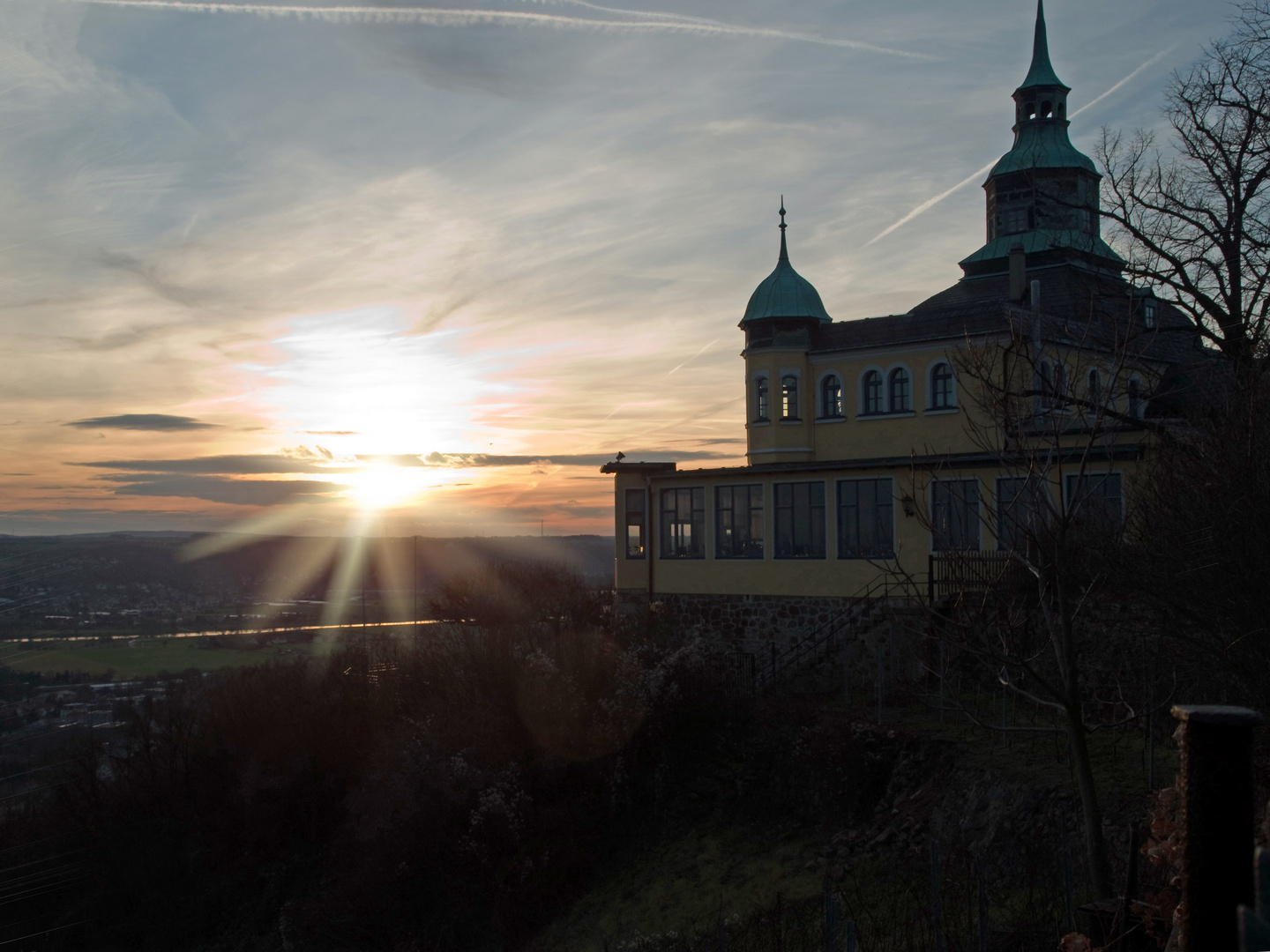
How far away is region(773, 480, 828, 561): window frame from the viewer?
25.3 m

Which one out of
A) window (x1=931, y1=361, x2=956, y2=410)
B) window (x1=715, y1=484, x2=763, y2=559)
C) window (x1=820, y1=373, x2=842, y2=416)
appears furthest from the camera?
window (x1=820, y1=373, x2=842, y2=416)

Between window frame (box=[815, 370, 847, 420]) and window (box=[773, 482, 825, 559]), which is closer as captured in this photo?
window (box=[773, 482, 825, 559])

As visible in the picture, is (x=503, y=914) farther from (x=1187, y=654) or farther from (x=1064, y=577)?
(x=1064, y=577)

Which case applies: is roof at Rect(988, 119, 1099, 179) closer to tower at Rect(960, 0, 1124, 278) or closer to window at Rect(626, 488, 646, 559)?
tower at Rect(960, 0, 1124, 278)

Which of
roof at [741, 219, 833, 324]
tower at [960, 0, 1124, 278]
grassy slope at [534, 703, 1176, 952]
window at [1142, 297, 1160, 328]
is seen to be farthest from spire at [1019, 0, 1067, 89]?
grassy slope at [534, 703, 1176, 952]

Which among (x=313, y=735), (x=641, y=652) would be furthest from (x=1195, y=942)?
(x=313, y=735)

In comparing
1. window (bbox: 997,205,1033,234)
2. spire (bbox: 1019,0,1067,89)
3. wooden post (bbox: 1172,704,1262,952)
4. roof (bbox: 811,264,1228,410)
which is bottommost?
wooden post (bbox: 1172,704,1262,952)

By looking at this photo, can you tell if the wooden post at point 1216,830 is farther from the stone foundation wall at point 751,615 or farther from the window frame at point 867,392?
the window frame at point 867,392

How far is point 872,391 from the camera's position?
3225cm

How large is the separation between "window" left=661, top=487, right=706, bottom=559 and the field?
837 inches

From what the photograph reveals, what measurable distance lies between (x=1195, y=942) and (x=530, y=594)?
105 ft

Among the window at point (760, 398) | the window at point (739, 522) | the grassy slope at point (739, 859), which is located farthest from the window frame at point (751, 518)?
the window at point (760, 398)

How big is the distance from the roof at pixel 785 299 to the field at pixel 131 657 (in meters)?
24.2

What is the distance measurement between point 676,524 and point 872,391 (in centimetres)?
854
